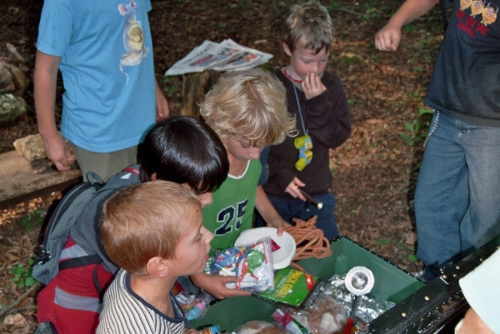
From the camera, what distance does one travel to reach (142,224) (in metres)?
1.53

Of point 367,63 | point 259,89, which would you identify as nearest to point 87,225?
point 259,89

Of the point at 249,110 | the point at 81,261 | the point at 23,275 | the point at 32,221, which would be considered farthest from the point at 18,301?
the point at 249,110

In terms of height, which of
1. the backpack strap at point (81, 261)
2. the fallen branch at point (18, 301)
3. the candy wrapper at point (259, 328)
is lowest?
the fallen branch at point (18, 301)

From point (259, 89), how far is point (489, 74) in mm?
1055

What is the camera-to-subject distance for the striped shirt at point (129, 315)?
1562 millimetres

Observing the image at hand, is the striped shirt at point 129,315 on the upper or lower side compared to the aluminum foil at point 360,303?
Result: upper

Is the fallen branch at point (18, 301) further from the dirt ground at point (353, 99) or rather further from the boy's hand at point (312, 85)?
the boy's hand at point (312, 85)

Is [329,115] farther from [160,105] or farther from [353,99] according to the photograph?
[353,99]

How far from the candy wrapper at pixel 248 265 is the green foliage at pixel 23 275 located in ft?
5.07

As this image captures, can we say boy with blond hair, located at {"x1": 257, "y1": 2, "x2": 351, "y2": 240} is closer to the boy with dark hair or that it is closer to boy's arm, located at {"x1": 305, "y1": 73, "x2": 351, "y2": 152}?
boy's arm, located at {"x1": 305, "y1": 73, "x2": 351, "y2": 152}

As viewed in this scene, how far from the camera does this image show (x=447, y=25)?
101 inches

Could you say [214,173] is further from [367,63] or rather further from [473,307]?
[367,63]

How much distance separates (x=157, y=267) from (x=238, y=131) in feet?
2.48

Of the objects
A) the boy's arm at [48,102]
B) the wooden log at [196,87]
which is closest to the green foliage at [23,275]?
the boy's arm at [48,102]
